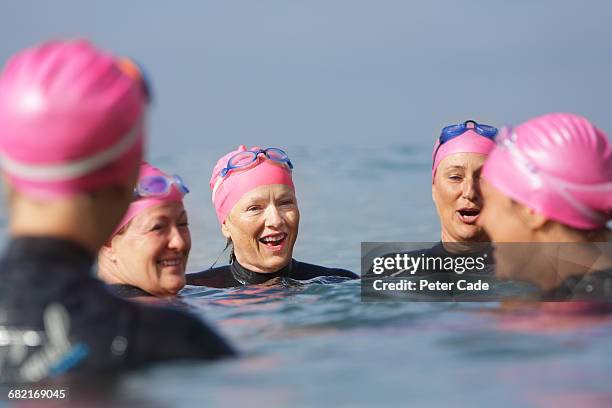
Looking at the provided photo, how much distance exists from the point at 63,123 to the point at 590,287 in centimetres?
318

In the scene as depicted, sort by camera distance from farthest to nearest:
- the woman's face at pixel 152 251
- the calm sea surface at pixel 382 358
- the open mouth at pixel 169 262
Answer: the open mouth at pixel 169 262
the woman's face at pixel 152 251
the calm sea surface at pixel 382 358

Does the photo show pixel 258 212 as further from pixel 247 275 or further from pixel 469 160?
pixel 469 160

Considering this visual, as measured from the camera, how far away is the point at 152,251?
6672mm

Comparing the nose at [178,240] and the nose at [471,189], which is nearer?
the nose at [178,240]

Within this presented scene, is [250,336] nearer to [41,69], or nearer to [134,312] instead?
[134,312]

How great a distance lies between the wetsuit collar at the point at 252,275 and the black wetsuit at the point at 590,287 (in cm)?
432

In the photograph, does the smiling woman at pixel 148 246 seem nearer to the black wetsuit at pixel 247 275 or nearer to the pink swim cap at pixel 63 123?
the black wetsuit at pixel 247 275

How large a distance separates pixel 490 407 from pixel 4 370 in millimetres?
1978

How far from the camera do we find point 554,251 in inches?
206

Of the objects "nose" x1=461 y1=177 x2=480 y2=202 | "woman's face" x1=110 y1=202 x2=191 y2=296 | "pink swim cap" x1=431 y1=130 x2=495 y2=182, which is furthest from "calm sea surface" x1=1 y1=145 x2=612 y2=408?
"pink swim cap" x1=431 y1=130 x2=495 y2=182

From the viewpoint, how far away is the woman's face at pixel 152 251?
6.70 m

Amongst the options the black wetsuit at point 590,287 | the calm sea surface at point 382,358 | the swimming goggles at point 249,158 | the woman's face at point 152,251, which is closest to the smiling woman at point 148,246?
the woman's face at point 152,251

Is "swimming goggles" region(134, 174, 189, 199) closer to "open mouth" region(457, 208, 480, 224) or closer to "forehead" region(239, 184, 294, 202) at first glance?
"forehead" region(239, 184, 294, 202)

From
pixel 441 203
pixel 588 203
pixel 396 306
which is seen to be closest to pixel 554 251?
pixel 588 203
